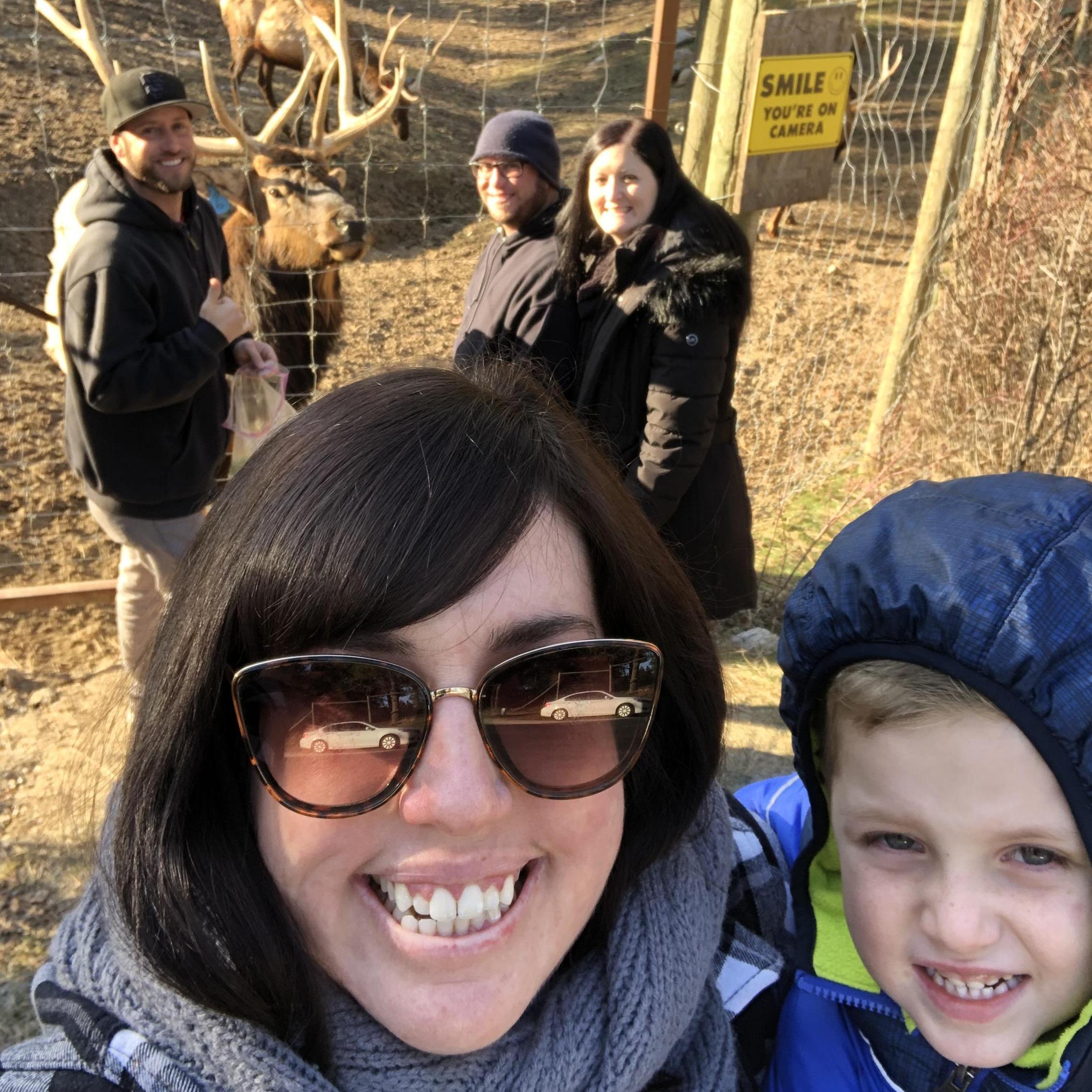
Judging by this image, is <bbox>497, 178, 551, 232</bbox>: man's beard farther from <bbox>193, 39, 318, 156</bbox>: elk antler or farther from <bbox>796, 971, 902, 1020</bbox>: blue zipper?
<bbox>796, 971, 902, 1020</bbox>: blue zipper

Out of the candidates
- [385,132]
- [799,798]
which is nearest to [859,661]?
[799,798]

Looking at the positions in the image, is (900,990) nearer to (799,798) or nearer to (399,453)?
(799,798)

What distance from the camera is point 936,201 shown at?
539 centimetres

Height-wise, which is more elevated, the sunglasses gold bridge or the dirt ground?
the sunglasses gold bridge

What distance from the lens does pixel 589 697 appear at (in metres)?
1.13

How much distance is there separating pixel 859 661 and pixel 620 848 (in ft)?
1.31

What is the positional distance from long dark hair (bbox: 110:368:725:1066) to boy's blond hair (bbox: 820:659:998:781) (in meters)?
0.30

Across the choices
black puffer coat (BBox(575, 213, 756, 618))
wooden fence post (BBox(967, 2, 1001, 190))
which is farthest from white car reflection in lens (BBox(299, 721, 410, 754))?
wooden fence post (BBox(967, 2, 1001, 190))

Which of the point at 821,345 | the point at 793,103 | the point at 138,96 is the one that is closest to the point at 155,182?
the point at 138,96

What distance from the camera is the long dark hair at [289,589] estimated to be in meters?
1.05

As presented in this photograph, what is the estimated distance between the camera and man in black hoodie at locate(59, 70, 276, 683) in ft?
10.2

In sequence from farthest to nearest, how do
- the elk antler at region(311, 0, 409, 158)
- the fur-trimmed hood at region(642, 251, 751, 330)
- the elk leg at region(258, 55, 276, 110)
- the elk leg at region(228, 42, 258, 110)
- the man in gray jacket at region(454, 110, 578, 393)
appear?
the elk leg at region(258, 55, 276, 110), the elk leg at region(228, 42, 258, 110), the elk antler at region(311, 0, 409, 158), the man in gray jacket at region(454, 110, 578, 393), the fur-trimmed hood at region(642, 251, 751, 330)

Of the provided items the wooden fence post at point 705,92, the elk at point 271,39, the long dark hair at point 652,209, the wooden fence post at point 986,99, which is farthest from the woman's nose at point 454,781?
the elk at point 271,39

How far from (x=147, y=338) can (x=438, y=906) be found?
2.68 metres
